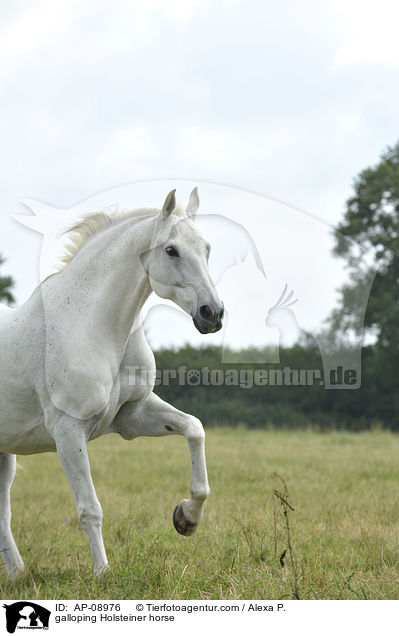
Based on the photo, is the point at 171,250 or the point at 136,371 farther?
the point at 136,371

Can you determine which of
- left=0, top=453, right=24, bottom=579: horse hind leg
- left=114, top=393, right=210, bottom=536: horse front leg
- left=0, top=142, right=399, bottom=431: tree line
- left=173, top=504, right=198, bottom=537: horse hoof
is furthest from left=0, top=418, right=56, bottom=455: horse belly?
left=0, top=142, right=399, bottom=431: tree line

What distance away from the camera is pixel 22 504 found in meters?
7.18

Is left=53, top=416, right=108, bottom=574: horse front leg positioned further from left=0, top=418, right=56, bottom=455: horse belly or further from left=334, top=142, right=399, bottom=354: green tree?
left=334, top=142, right=399, bottom=354: green tree

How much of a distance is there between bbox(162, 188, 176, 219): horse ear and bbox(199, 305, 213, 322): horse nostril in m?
0.64

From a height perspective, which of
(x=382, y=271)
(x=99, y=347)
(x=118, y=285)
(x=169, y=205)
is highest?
(x=382, y=271)

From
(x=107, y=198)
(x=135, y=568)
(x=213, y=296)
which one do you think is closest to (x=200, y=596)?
(x=135, y=568)

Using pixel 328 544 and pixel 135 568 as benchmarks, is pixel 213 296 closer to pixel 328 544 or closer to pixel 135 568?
pixel 135 568

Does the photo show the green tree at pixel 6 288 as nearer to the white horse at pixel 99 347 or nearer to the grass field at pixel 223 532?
the grass field at pixel 223 532

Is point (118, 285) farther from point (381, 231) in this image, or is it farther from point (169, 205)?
point (381, 231)

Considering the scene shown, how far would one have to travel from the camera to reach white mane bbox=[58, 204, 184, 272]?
4133mm

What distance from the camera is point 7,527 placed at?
4.57m

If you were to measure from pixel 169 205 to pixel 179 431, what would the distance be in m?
1.42
